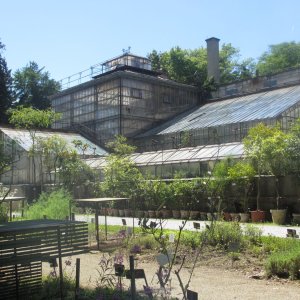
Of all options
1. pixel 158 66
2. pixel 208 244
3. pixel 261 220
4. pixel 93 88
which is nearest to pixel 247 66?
pixel 158 66

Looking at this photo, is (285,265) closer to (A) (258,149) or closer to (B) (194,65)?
(A) (258,149)

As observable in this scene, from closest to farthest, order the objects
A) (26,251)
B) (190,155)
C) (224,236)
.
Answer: (26,251) < (224,236) < (190,155)

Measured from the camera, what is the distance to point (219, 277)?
25.8ft

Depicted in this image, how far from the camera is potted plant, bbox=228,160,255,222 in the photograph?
61.5ft

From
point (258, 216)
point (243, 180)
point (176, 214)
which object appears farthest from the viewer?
point (176, 214)

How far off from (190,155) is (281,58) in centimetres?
3321

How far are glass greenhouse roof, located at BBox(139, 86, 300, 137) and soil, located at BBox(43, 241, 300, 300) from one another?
61.3 feet

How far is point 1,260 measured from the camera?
583cm

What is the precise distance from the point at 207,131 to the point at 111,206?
941 cm

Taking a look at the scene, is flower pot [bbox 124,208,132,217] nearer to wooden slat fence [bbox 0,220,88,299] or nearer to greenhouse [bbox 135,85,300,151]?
greenhouse [bbox 135,85,300,151]

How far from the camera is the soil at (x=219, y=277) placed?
6.62 meters

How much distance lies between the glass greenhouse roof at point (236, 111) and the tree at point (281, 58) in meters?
18.5

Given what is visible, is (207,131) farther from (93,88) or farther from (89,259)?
(89,259)

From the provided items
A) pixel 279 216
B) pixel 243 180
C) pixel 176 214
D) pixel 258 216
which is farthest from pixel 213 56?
pixel 279 216
